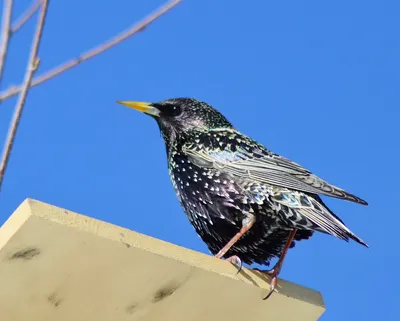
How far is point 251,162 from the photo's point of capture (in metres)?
3.65

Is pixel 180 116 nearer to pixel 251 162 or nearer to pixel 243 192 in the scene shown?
pixel 251 162

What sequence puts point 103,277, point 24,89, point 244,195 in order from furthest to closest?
1. point 244,195
2. point 103,277
3. point 24,89

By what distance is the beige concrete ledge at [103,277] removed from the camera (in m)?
2.41

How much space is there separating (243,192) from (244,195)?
0.02m

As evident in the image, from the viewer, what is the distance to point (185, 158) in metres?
3.77

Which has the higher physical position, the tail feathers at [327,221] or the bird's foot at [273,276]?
the tail feathers at [327,221]

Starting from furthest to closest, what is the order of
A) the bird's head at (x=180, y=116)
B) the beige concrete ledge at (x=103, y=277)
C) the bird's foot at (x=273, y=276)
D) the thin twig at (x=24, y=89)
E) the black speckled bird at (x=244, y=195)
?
the bird's head at (x=180, y=116), the black speckled bird at (x=244, y=195), the bird's foot at (x=273, y=276), the beige concrete ledge at (x=103, y=277), the thin twig at (x=24, y=89)

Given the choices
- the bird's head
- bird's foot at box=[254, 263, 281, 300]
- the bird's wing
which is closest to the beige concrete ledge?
bird's foot at box=[254, 263, 281, 300]

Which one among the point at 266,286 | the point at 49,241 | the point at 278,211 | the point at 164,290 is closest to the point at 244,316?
the point at 266,286

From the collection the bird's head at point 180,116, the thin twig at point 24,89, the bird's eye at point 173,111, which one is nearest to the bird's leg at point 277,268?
the bird's head at point 180,116

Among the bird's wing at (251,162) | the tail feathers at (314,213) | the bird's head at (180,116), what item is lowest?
the tail feathers at (314,213)

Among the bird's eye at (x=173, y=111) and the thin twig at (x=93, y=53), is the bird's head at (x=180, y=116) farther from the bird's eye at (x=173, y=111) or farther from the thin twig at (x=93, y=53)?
the thin twig at (x=93, y=53)

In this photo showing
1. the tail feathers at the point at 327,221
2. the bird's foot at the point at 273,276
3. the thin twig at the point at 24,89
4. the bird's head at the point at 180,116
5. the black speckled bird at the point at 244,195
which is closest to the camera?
the thin twig at the point at 24,89

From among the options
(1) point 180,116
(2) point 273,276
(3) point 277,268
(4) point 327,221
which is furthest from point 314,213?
(1) point 180,116
